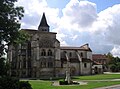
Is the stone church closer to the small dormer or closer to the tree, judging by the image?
the small dormer

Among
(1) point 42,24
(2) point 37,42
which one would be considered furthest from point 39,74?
(1) point 42,24

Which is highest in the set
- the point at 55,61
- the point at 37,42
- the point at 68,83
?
the point at 37,42

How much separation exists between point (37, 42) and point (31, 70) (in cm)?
917

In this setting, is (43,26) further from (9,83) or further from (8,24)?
(9,83)

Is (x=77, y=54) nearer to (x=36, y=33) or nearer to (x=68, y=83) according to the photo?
(x=36, y=33)

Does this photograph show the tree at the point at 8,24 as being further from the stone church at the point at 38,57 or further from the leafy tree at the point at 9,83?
the stone church at the point at 38,57

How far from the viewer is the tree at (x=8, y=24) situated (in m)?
30.2

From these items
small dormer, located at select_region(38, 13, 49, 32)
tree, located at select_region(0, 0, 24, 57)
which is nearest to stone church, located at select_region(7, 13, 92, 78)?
small dormer, located at select_region(38, 13, 49, 32)

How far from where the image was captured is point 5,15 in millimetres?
30953

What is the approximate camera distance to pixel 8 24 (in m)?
30.7

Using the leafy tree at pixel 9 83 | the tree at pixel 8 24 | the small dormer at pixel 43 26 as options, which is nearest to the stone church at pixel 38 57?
the small dormer at pixel 43 26

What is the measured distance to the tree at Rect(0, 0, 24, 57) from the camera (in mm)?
30219

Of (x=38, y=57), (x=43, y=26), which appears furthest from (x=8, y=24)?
(x=43, y=26)

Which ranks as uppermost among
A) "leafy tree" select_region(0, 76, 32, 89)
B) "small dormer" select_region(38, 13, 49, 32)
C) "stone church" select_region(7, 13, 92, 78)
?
"small dormer" select_region(38, 13, 49, 32)
